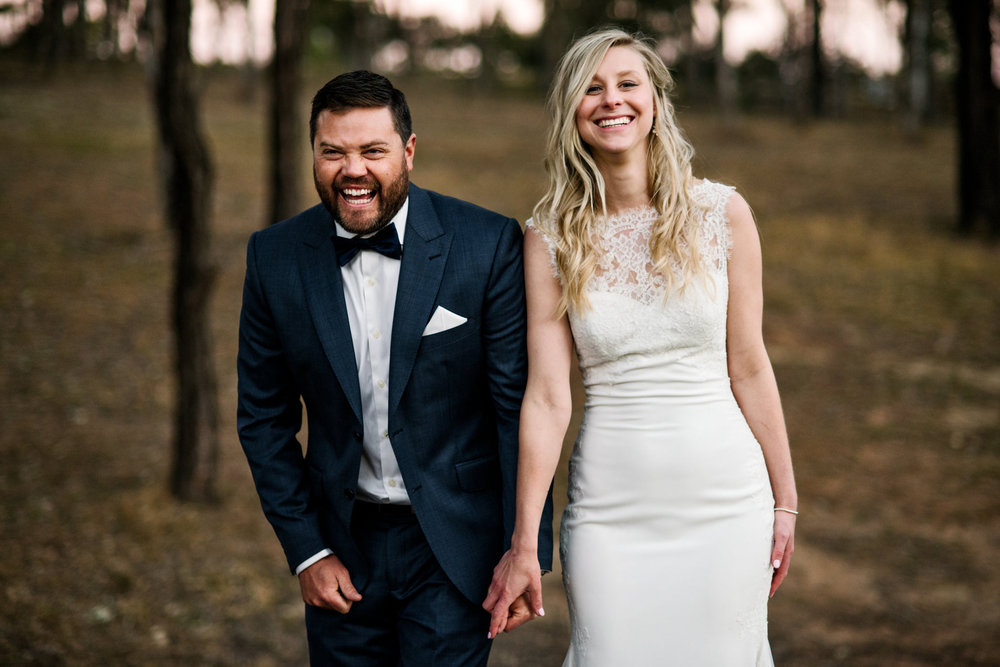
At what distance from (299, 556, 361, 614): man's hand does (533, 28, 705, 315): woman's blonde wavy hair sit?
1.03m

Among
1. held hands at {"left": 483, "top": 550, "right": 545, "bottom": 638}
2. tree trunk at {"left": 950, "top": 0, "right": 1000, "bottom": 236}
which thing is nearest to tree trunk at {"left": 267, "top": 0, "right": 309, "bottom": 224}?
held hands at {"left": 483, "top": 550, "right": 545, "bottom": 638}

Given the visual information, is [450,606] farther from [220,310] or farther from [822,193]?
[822,193]

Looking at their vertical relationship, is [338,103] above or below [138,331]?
above

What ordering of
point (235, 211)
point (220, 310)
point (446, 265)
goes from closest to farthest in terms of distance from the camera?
point (446, 265)
point (220, 310)
point (235, 211)

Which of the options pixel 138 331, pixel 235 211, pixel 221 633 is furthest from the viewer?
pixel 235 211

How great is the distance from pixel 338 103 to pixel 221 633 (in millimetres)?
3668

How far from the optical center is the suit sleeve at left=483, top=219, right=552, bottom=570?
2.61 meters

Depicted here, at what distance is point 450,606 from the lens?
8.65 ft

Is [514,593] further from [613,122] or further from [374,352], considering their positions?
[613,122]

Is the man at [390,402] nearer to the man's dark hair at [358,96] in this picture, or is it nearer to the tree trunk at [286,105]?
the man's dark hair at [358,96]

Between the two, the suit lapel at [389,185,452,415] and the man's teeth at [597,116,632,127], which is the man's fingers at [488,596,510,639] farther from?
the man's teeth at [597,116,632,127]

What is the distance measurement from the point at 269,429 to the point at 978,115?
46.7 ft

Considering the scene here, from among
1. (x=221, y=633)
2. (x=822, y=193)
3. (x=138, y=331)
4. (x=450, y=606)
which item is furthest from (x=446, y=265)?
(x=822, y=193)

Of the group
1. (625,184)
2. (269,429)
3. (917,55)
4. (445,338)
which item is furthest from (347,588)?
(917,55)
